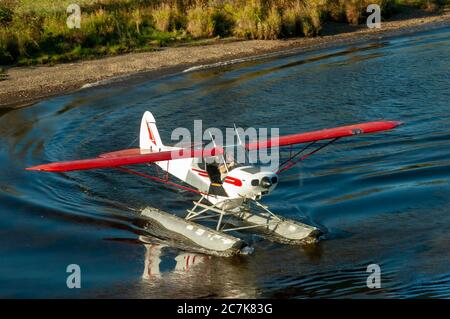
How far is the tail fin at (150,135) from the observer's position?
17.9 m

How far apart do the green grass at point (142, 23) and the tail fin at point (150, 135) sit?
1421cm

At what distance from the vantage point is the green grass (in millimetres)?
32156

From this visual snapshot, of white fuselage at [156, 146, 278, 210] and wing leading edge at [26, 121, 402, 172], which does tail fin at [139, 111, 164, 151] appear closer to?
white fuselage at [156, 146, 278, 210]

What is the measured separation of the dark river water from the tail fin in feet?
3.54

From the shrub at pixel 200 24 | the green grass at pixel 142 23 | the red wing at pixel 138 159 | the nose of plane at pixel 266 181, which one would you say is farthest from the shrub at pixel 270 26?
the nose of plane at pixel 266 181

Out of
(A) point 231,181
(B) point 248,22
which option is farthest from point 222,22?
(A) point 231,181

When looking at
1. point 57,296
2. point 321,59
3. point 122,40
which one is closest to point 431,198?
point 57,296

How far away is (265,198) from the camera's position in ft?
56.4

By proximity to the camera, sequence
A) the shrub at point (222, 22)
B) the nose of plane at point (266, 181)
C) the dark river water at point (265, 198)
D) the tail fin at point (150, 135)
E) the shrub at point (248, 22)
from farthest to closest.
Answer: the shrub at point (222, 22), the shrub at point (248, 22), the tail fin at point (150, 135), the nose of plane at point (266, 181), the dark river water at point (265, 198)

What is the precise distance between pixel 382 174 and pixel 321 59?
14541 mm

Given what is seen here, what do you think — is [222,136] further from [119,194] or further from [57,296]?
[57,296]

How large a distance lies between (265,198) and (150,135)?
3.20 metres

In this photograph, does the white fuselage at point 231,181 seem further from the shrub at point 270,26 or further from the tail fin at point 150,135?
the shrub at point 270,26

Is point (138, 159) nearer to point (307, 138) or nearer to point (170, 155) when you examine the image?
point (170, 155)
